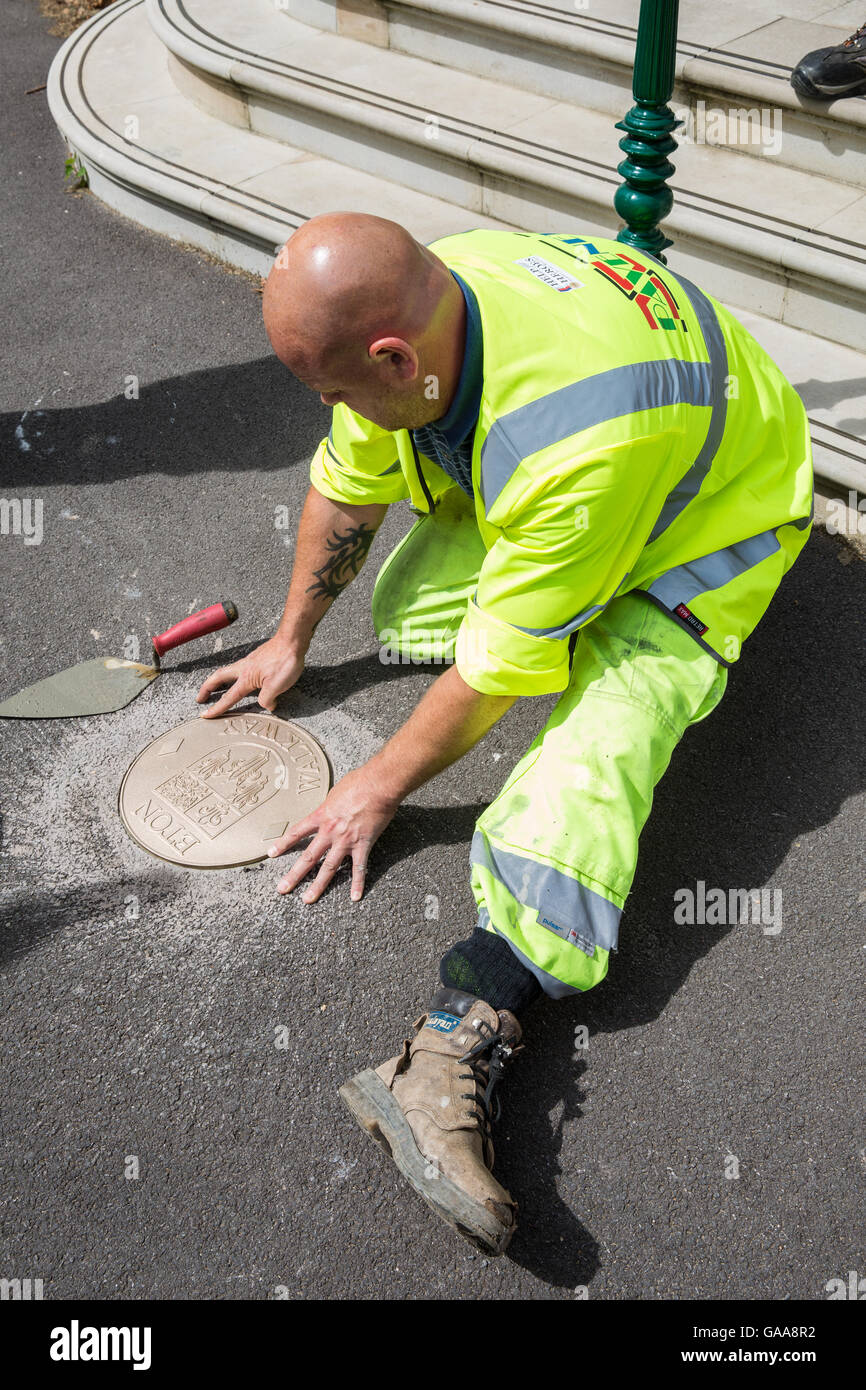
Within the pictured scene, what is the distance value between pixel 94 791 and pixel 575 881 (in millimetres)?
1349

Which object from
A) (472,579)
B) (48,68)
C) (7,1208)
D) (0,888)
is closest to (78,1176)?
(7,1208)

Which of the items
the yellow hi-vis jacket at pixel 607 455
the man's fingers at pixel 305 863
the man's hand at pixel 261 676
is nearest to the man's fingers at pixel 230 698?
the man's hand at pixel 261 676

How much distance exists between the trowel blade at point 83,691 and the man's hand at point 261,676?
246mm

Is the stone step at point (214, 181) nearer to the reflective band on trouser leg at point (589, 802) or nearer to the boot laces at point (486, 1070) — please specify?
the reflective band on trouser leg at point (589, 802)

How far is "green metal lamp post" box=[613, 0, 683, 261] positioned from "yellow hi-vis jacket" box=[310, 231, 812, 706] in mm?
872

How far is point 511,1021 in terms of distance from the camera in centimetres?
226

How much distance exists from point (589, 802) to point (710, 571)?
23.5 inches

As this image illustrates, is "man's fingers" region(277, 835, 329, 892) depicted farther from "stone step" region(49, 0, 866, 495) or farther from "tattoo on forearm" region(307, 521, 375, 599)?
"stone step" region(49, 0, 866, 495)

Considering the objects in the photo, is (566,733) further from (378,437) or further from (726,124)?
(726,124)

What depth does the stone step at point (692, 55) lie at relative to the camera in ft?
13.5

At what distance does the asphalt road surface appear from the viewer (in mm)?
2092

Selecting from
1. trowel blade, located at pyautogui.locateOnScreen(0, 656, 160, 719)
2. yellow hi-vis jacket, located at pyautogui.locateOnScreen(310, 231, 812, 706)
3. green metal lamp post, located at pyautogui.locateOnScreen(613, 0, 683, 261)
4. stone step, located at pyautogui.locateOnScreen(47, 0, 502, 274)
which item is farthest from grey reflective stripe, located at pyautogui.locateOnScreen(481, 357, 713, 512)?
stone step, located at pyautogui.locateOnScreen(47, 0, 502, 274)

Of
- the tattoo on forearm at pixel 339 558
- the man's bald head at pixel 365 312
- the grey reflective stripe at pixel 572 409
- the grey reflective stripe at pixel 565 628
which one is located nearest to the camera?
the man's bald head at pixel 365 312

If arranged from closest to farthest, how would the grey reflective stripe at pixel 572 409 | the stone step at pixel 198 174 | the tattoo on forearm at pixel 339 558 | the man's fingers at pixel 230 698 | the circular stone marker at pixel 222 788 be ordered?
the grey reflective stripe at pixel 572 409
the circular stone marker at pixel 222 788
the tattoo on forearm at pixel 339 558
the man's fingers at pixel 230 698
the stone step at pixel 198 174
